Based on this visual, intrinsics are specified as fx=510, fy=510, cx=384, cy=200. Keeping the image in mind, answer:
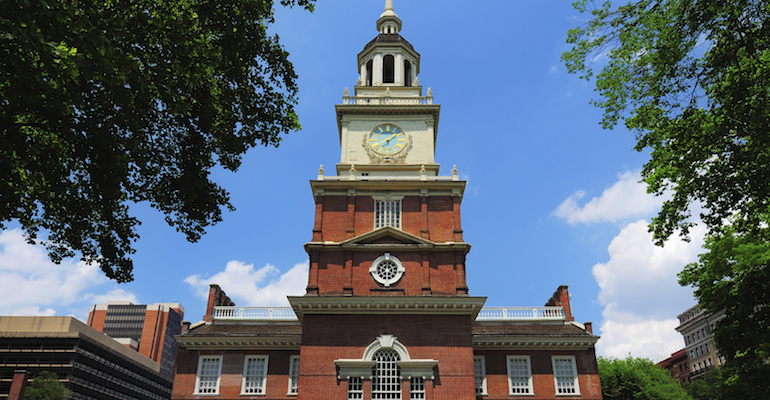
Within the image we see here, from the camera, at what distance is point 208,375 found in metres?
31.0

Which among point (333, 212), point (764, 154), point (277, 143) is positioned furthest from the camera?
point (333, 212)

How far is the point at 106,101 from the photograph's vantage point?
13086mm

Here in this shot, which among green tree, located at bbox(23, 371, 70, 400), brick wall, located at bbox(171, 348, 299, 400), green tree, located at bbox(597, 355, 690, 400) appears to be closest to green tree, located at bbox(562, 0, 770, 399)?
brick wall, located at bbox(171, 348, 299, 400)

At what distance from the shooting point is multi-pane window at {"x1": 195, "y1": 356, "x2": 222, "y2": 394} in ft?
100

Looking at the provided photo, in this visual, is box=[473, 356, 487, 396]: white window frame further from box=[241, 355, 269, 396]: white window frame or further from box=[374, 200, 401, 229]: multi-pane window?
box=[241, 355, 269, 396]: white window frame

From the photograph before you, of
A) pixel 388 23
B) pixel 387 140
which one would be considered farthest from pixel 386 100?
pixel 388 23

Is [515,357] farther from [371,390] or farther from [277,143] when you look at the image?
[277,143]

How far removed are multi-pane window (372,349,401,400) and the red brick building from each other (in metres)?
0.05

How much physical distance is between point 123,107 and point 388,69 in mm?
26792

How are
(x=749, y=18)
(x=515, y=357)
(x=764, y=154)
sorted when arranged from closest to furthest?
(x=749, y=18), (x=764, y=154), (x=515, y=357)

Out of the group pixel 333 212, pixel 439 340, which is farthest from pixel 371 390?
pixel 333 212

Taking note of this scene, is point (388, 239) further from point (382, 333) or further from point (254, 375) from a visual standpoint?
point (254, 375)

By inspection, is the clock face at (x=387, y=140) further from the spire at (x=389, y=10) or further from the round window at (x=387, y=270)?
the spire at (x=389, y=10)

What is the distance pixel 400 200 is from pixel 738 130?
18.2 m
